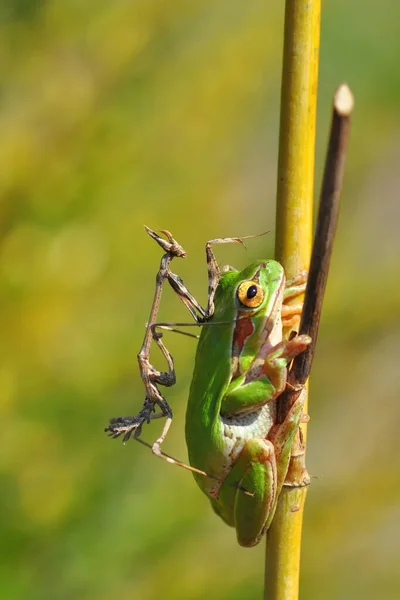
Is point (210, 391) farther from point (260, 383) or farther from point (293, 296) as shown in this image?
point (293, 296)

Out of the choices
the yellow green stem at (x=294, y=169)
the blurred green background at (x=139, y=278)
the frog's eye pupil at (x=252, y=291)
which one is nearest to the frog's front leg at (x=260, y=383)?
the frog's eye pupil at (x=252, y=291)

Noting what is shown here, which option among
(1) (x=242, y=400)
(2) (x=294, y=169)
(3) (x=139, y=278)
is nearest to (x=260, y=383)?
(1) (x=242, y=400)

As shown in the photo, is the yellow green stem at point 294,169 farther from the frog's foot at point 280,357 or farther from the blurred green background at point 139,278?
the blurred green background at point 139,278

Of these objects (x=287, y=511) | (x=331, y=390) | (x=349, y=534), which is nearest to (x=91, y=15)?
(x=331, y=390)

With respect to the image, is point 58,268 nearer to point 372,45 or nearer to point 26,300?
point 26,300

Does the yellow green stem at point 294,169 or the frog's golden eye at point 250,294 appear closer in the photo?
the yellow green stem at point 294,169

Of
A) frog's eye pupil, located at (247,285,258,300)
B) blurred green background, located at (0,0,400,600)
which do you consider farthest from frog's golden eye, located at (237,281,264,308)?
blurred green background, located at (0,0,400,600)
